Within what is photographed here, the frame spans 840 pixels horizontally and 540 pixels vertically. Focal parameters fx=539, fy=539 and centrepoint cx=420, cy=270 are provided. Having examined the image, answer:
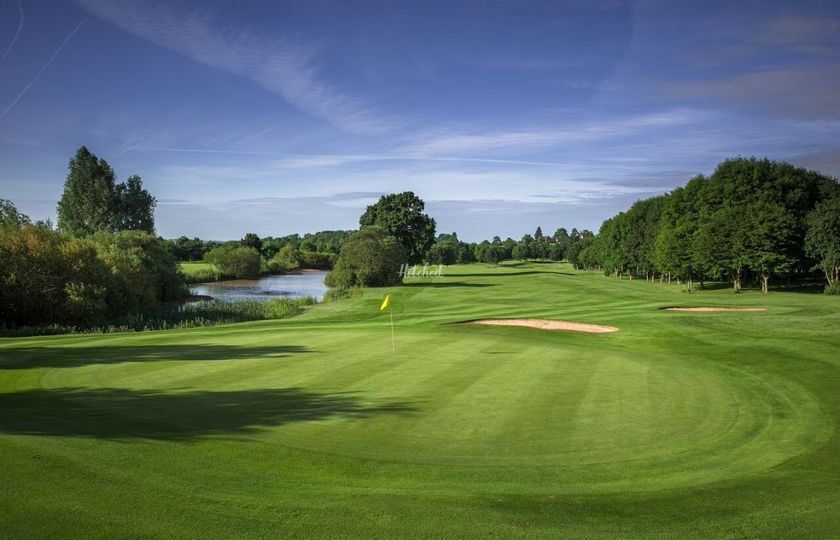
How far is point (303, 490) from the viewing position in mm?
7184

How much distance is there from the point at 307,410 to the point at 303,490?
382 centimetres

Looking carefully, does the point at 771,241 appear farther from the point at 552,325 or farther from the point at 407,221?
the point at 407,221

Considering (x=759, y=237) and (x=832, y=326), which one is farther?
(x=759, y=237)

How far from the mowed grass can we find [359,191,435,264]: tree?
6966 centimetres

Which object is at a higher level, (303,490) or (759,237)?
(759,237)

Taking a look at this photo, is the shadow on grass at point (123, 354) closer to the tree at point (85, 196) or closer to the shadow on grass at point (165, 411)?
the shadow on grass at point (165, 411)

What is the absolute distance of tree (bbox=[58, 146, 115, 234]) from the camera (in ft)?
269

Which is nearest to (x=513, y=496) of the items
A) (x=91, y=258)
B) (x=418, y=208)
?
(x=91, y=258)

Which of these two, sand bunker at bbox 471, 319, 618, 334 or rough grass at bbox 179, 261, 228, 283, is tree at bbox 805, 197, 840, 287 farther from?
rough grass at bbox 179, 261, 228, 283

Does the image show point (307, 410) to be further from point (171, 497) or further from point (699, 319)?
point (699, 319)

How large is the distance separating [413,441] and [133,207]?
9196 centimetres

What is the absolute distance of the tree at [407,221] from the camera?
289 feet

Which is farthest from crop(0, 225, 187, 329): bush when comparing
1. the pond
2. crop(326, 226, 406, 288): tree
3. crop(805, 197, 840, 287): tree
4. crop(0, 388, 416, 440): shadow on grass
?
crop(805, 197, 840, 287): tree

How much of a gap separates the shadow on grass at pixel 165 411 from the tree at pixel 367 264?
49816mm
